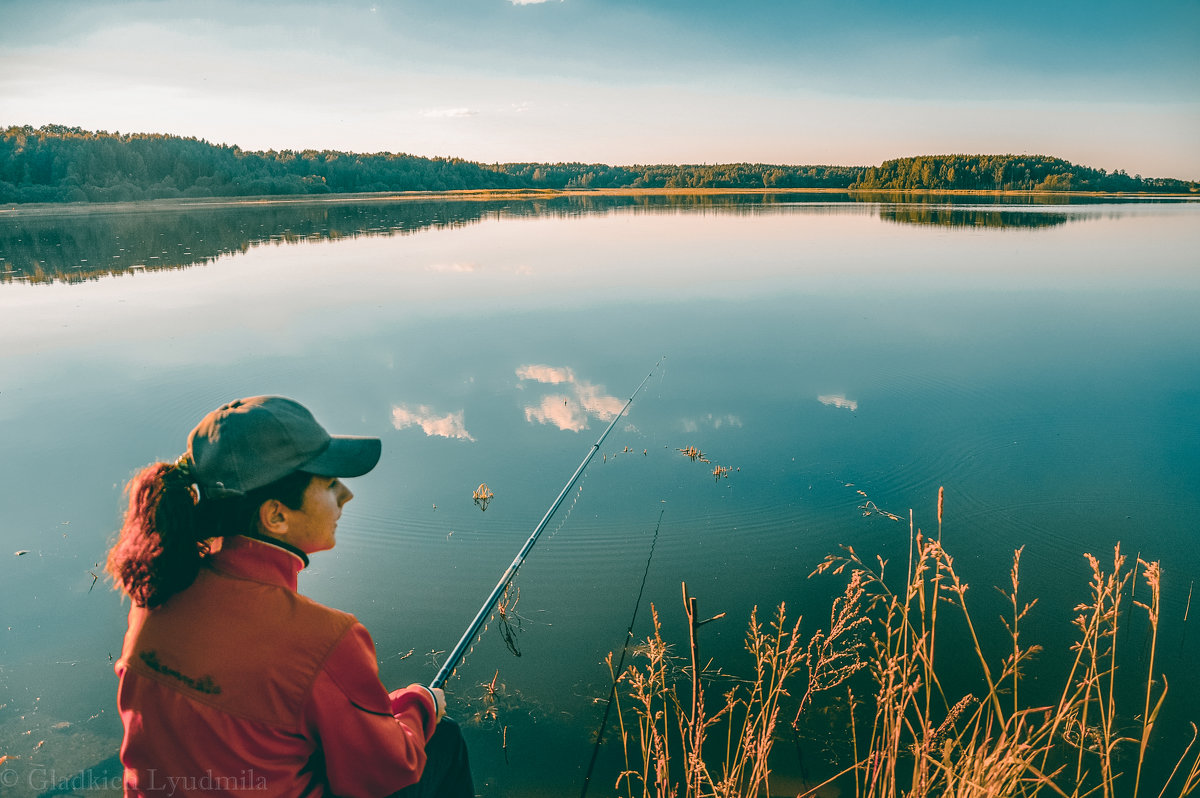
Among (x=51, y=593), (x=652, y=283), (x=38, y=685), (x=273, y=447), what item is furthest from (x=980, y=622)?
(x=652, y=283)

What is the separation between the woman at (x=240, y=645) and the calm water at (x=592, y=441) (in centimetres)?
179

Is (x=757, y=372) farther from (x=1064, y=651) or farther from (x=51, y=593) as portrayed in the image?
(x=51, y=593)

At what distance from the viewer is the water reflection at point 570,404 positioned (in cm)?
718

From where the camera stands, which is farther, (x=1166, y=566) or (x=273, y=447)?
(x=1166, y=566)

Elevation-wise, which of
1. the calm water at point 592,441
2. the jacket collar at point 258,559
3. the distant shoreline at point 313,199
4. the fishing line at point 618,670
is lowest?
the fishing line at point 618,670

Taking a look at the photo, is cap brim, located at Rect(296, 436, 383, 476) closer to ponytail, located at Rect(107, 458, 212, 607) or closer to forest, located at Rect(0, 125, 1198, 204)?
ponytail, located at Rect(107, 458, 212, 607)

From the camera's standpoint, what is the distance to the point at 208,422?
5.31 ft

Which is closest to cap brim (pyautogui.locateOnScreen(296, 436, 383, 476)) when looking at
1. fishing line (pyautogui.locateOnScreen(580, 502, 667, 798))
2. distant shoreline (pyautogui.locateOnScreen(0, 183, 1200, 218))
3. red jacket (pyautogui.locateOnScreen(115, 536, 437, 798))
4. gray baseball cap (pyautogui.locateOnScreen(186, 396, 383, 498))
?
gray baseball cap (pyautogui.locateOnScreen(186, 396, 383, 498))

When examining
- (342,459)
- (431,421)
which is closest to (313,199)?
(431,421)

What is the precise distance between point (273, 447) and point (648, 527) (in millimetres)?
3673

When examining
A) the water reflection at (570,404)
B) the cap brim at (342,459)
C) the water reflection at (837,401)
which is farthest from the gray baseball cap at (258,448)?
the water reflection at (837,401)

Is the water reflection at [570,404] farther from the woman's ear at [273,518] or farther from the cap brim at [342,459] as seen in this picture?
the woman's ear at [273,518]

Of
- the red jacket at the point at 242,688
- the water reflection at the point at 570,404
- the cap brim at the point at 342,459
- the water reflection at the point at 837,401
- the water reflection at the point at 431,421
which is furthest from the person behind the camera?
the water reflection at the point at 837,401

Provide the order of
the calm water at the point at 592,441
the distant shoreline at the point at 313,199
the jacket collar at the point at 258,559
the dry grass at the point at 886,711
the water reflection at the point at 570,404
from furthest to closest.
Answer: the distant shoreline at the point at 313,199 < the water reflection at the point at 570,404 < the calm water at the point at 592,441 < the dry grass at the point at 886,711 < the jacket collar at the point at 258,559
